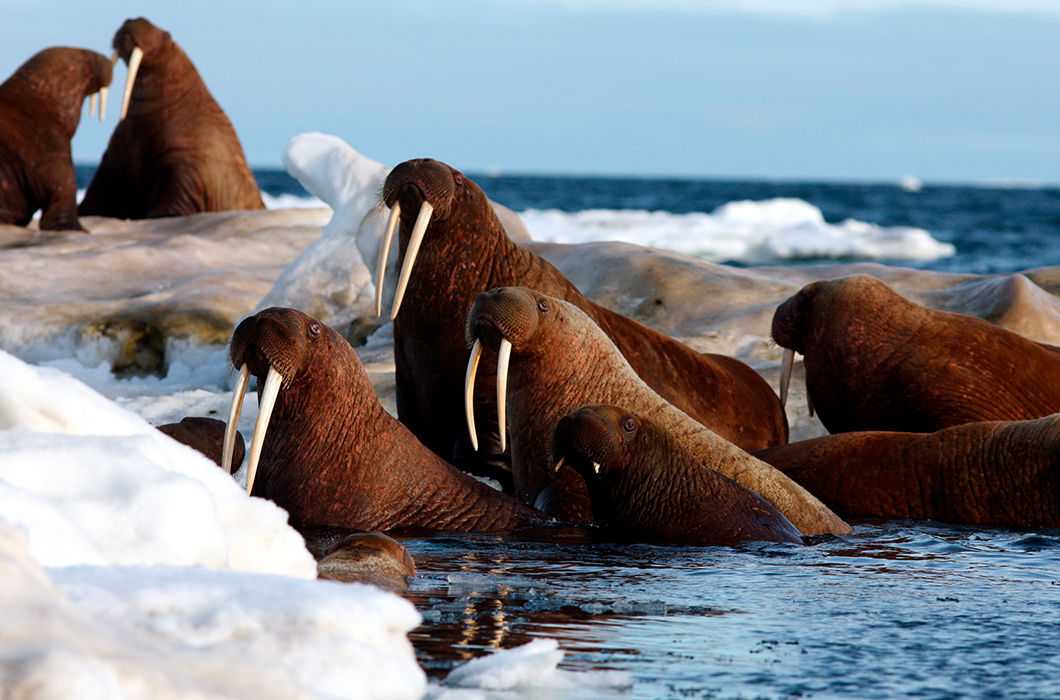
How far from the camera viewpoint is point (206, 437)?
291 inches

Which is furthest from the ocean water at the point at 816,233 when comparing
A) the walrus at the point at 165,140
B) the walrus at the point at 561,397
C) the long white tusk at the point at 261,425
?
the long white tusk at the point at 261,425

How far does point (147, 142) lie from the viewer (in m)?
15.6

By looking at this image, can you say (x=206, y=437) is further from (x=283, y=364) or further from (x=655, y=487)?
(x=655, y=487)

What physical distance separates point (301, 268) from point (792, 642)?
7259 mm

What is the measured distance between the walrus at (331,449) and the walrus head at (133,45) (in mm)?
9112

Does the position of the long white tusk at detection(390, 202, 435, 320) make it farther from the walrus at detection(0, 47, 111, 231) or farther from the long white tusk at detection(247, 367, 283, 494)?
the walrus at detection(0, 47, 111, 231)

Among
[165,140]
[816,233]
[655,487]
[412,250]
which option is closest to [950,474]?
[655,487]

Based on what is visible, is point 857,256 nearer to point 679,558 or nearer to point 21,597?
point 679,558

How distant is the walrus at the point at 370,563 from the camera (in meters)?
5.11

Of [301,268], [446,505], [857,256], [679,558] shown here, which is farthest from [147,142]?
[857,256]

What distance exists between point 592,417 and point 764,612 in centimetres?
161

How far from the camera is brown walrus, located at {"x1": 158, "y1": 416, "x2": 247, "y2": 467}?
7.28 m

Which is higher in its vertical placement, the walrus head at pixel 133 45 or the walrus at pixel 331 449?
the walrus head at pixel 133 45

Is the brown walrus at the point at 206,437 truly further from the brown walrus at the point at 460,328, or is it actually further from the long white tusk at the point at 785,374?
the long white tusk at the point at 785,374
